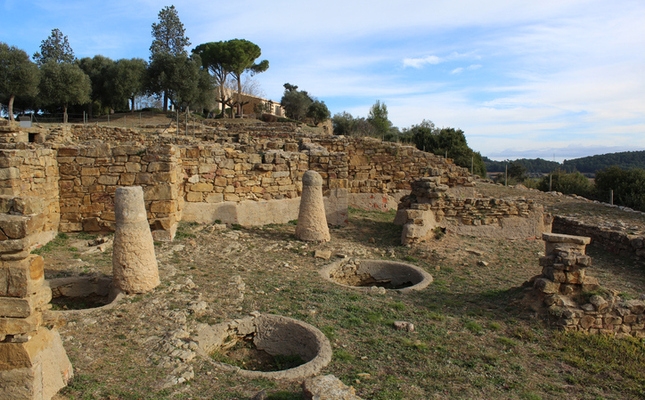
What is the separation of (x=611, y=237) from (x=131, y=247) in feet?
36.0

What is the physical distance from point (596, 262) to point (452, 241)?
10.5ft

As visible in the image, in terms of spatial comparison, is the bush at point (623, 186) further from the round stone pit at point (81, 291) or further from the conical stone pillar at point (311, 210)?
the round stone pit at point (81, 291)

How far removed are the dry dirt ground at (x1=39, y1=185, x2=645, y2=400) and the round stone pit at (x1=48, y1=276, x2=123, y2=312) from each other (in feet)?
0.81

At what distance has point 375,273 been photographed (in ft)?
28.7

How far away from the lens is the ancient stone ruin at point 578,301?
239 inches

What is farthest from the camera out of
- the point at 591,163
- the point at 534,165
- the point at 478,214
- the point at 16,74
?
the point at 534,165

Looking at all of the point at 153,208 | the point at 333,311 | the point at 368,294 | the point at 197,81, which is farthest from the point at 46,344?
the point at 197,81

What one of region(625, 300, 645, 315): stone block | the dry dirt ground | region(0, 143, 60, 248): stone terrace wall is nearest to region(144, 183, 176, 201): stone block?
the dry dirt ground

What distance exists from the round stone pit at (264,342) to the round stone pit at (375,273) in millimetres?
2735

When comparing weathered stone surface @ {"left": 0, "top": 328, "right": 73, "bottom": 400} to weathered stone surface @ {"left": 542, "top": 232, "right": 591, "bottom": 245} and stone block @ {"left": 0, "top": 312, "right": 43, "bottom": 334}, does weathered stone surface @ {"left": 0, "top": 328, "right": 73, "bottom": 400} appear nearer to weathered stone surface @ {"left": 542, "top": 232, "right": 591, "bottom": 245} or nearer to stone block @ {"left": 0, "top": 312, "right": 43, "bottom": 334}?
stone block @ {"left": 0, "top": 312, "right": 43, "bottom": 334}

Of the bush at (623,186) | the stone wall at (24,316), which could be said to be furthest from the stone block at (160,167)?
the bush at (623,186)

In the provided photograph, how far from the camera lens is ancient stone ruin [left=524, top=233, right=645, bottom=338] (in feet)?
19.9

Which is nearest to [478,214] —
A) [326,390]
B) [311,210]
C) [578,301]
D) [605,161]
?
[311,210]

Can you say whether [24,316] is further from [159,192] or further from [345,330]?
[159,192]
